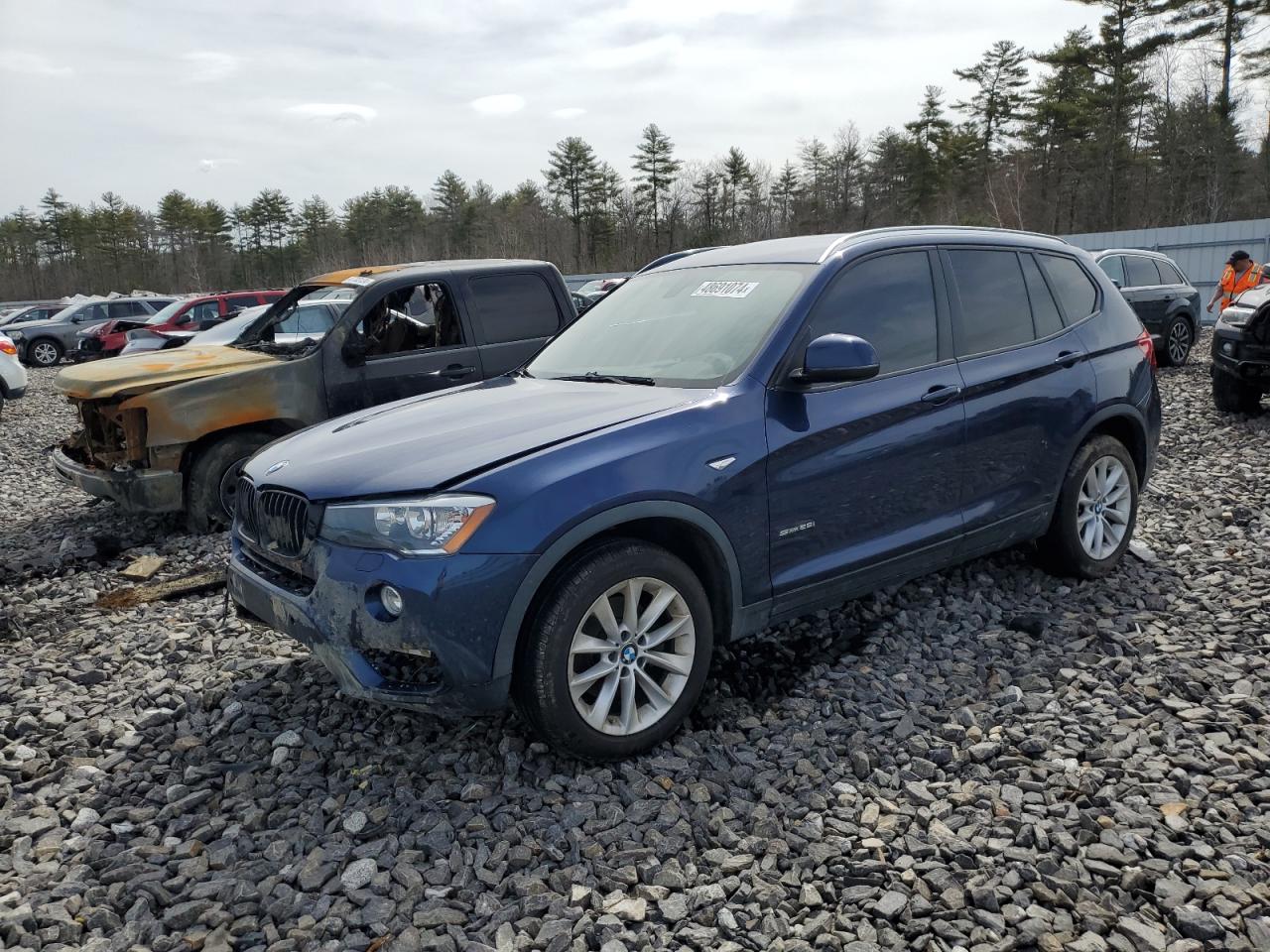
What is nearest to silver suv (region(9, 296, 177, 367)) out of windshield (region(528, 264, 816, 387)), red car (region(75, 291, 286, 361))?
red car (region(75, 291, 286, 361))

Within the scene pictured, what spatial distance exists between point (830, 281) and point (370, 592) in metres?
2.25

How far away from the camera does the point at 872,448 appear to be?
3895mm

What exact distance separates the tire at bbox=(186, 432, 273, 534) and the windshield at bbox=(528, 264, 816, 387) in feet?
10.3

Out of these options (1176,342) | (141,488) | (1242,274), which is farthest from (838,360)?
(1242,274)

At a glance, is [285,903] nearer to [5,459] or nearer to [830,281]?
[830,281]

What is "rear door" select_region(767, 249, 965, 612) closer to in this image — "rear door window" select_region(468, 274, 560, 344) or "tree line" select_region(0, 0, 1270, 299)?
"rear door window" select_region(468, 274, 560, 344)

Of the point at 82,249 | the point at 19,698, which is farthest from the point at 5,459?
the point at 82,249

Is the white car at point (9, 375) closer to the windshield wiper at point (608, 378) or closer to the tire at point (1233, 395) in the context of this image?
the windshield wiper at point (608, 378)

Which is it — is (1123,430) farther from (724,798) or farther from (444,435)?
(444,435)

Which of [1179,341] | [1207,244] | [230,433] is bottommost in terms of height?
[1179,341]

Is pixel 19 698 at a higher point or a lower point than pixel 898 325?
lower

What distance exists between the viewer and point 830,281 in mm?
3977

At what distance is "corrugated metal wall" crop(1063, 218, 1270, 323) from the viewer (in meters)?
22.5

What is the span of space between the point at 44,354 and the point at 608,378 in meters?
26.9
